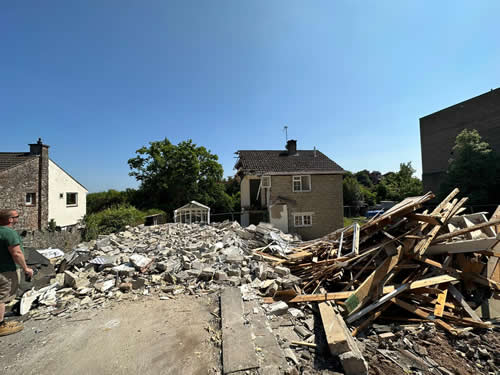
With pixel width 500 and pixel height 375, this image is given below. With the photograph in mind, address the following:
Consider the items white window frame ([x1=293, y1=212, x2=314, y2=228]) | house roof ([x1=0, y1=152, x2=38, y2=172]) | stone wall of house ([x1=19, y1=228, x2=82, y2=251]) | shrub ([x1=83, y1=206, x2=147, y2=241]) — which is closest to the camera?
stone wall of house ([x1=19, y1=228, x2=82, y2=251])

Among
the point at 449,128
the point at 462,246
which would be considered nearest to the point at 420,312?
the point at 462,246

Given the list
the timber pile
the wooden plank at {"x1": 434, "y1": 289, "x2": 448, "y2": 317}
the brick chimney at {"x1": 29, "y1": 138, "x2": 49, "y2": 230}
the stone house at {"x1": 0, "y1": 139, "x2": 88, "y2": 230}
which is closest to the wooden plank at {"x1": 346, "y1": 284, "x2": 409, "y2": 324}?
the timber pile

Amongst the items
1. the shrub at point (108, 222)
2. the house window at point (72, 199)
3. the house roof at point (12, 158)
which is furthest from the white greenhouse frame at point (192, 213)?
the house roof at point (12, 158)

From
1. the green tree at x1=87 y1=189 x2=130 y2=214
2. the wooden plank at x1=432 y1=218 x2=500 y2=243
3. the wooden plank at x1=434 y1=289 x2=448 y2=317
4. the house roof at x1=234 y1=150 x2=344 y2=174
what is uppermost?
the house roof at x1=234 y1=150 x2=344 y2=174

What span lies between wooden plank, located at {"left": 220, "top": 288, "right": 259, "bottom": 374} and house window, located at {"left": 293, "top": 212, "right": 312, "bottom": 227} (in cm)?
1243

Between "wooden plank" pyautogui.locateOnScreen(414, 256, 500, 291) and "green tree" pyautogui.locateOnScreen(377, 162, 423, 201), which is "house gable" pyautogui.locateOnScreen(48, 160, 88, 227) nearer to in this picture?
"wooden plank" pyautogui.locateOnScreen(414, 256, 500, 291)

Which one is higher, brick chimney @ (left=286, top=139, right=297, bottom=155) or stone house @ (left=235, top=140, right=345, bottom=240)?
brick chimney @ (left=286, top=139, right=297, bottom=155)

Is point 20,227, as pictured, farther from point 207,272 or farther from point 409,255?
point 409,255

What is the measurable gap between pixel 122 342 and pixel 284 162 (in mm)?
15466

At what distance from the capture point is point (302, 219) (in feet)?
53.2

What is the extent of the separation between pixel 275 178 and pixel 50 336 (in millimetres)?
13783

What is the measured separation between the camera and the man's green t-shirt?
3491mm

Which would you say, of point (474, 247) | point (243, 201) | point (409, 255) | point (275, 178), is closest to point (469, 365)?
point (409, 255)

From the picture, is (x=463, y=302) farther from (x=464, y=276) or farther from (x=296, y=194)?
(x=296, y=194)
